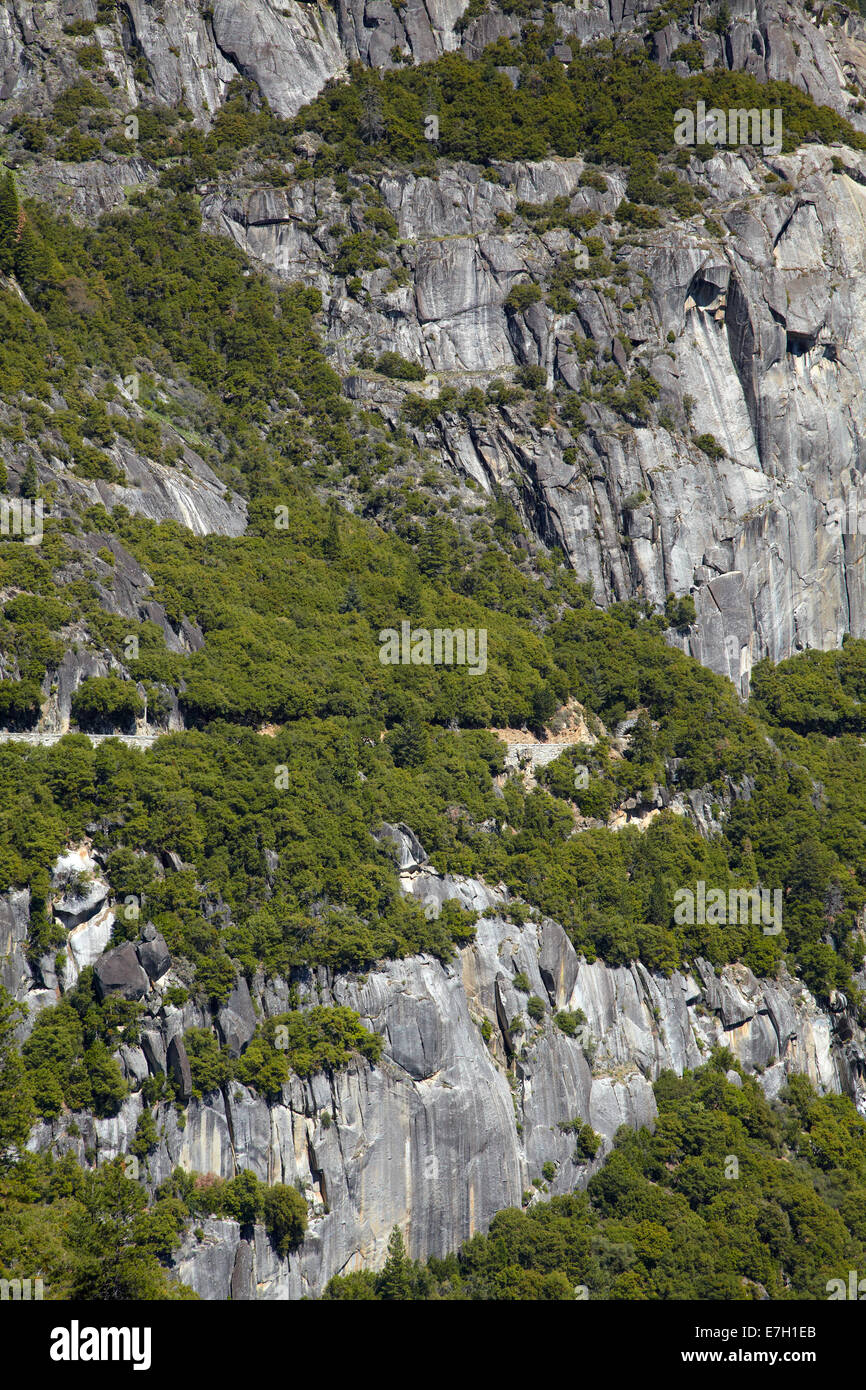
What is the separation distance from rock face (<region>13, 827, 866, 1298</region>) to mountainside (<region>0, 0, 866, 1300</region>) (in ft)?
0.76

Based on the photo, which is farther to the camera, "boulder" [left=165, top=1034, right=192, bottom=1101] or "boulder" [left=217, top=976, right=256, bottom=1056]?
"boulder" [left=217, top=976, right=256, bottom=1056]

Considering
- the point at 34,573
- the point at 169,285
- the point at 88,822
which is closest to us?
the point at 88,822

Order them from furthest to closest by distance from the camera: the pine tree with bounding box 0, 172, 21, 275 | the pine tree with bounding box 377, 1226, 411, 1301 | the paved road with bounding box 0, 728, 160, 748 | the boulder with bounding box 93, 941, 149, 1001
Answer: the pine tree with bounding box 0, 172, 21, 275 < the paved road with bounding box 0, 728, 160, 748 < the pine tree with bounding box 377, 1226, 411, 1301 < the boulder with bounding box 93, 941, 149, 1001

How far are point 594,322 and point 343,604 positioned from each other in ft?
131

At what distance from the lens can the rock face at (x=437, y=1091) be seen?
5631 cm

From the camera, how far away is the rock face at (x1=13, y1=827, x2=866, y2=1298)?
185ft

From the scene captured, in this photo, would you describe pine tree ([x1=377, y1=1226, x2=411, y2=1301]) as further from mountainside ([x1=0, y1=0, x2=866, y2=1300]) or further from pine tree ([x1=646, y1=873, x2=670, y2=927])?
pine tree ([x1=646, y1=873, x2=670, y2=927])

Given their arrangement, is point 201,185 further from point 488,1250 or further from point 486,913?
point 488,1250

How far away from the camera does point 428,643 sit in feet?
286

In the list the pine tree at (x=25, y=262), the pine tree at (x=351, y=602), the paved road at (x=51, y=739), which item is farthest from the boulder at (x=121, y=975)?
the pine tree at (x=25, y=262)

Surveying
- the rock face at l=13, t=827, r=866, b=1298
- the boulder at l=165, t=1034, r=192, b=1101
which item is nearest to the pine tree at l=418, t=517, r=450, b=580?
the rock face at l=13, t=827, r=866, b=1298

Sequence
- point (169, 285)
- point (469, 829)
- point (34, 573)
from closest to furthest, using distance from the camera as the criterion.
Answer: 1. point (34, 573)
2. point (469, 829)
3. point (169, 285)

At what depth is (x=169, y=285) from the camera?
346ft

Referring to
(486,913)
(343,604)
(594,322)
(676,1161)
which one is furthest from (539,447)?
(676,1161)
